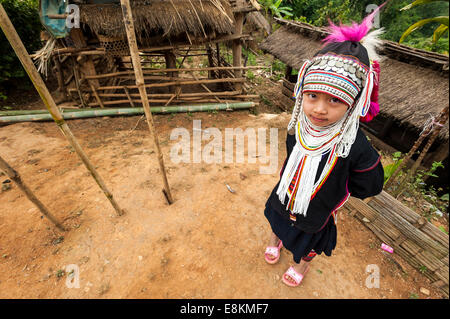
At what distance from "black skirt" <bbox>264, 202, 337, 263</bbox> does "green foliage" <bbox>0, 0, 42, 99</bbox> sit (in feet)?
29.2

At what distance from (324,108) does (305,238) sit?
3.99 ft

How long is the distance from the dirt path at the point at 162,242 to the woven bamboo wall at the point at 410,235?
12 cm

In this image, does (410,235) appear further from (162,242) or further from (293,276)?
(162,242)

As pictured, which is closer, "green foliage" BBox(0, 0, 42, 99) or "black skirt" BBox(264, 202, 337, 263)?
"black skirt" BBox(264, 202, 337, 263)

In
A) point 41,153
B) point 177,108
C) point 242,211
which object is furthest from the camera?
point 177,108

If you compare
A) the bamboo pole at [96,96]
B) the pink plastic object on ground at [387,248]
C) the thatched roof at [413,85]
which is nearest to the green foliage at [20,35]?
the bamboo pole at [96,96]

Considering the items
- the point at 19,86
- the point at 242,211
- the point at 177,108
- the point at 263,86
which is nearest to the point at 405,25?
the point at 263,86

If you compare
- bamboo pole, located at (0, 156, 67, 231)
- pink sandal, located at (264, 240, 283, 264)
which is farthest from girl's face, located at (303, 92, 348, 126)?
bamboo pole, located at (0, 156, 67, 231)

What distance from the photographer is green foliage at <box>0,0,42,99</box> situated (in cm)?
626

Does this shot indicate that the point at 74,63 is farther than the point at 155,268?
Yes

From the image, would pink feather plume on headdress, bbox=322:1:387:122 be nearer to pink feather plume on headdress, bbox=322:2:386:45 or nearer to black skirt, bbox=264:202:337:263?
pink feather plume on headdress, bbox=322:2:386:45
